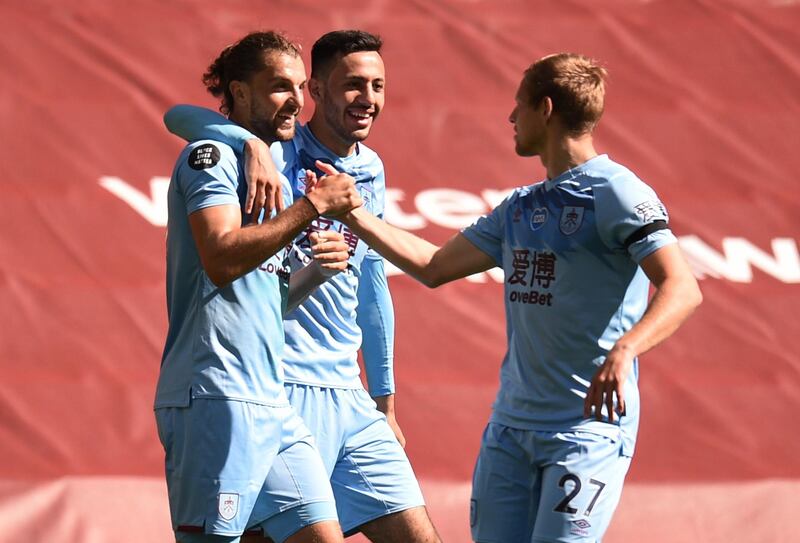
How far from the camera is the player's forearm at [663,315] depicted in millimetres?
3250

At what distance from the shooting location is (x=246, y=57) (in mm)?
3725

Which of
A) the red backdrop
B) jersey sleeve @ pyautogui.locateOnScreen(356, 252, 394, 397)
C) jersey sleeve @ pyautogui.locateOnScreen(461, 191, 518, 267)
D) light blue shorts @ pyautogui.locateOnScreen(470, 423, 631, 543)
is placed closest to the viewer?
light blue shorts @ pyautogui.locateOnScreen(470, 423, 631, 543)

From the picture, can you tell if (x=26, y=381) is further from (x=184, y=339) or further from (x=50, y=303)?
(x=184, y=339)

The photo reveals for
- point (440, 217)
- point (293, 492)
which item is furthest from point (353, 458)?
point (440, 217)

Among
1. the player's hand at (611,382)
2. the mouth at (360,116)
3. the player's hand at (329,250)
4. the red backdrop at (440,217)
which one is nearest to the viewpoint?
the player's hand at (611,382)

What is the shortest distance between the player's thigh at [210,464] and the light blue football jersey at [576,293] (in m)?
0.75

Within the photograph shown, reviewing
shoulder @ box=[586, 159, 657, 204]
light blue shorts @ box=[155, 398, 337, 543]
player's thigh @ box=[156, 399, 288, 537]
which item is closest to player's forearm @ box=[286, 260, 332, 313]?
light blue shorts @ box=[155, 398, 337, 543]

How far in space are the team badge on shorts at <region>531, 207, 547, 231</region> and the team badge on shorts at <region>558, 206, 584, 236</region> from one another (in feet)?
0.21

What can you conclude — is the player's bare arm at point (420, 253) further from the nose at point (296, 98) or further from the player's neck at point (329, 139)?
the player's neck at point (329, 139)

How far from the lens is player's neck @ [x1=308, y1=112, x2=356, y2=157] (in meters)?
4.51

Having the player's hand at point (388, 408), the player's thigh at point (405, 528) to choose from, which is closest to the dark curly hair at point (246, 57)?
the player's hand at point (388, 408)

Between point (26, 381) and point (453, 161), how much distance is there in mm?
2439

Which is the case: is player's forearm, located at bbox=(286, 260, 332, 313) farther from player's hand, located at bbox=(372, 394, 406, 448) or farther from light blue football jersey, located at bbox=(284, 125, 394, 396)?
player's hand, located at bbox=(372, 394, 406, 448)

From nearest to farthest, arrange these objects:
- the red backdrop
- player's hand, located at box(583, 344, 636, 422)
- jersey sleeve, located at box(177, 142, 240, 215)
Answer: player's hand, located at box(583, 344, 636, 422)
jersey sleeve, located at box(177, 142, 240, 215)
the red backdrop
